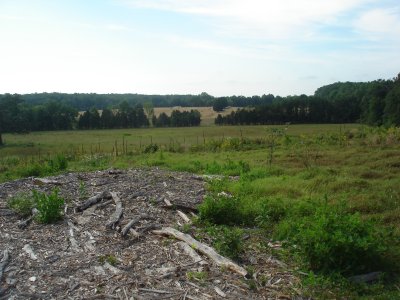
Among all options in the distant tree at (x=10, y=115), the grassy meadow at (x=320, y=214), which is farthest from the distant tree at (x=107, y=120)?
the grassy meadow at (x=320, y=214)

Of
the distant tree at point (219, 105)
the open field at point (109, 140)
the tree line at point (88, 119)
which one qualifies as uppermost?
the distant tree at point (219, 105)

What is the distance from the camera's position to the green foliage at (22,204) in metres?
7.89

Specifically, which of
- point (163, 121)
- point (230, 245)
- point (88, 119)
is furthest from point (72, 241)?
point (163, 121)

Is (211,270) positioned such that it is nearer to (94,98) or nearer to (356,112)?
(356,112)

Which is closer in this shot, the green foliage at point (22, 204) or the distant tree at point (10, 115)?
the green foliage at point (22, 204)

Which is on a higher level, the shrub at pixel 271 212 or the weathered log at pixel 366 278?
the shrub at pixel 271 212

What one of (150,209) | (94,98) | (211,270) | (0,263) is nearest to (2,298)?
(0,263)

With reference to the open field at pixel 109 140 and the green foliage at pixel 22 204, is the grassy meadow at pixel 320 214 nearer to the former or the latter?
the green foliage at pixel 22 204

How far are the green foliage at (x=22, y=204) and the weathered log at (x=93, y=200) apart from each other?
0.92 meters

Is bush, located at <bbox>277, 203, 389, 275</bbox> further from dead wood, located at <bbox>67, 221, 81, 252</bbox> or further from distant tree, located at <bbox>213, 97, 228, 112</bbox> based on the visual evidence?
distant tree, located at <bbox>213, 97, 228, 112</bbox>

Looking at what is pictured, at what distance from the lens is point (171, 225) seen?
285 inches

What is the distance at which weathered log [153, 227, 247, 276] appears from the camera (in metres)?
5.46

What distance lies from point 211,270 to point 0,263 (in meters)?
2.89

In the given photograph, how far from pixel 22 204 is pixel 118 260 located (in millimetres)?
3273
